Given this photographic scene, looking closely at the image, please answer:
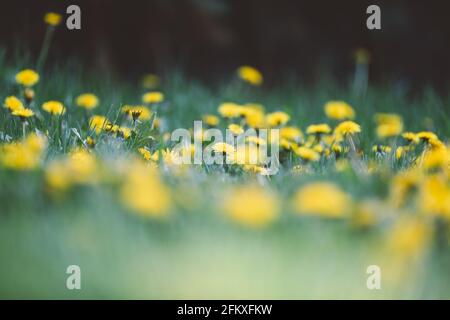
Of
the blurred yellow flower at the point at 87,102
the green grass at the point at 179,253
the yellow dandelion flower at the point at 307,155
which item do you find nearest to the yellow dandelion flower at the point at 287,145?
the yellow dandelion flower at the point at 307,155

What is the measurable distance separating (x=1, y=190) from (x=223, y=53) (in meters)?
3.19

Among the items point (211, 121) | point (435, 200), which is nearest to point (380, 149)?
point (211, 121)

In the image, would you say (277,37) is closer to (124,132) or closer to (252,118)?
(252,118)

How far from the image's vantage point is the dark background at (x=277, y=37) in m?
4.08

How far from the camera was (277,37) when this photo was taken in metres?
4.54

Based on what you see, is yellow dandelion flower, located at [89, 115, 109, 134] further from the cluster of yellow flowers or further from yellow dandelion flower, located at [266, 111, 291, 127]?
yellow dandelion flower, located at [266, 111, 291, 127]

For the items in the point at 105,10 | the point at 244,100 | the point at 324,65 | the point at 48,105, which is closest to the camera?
the point at 48,105

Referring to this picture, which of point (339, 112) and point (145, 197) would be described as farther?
point (339, 112)

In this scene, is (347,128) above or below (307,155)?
above

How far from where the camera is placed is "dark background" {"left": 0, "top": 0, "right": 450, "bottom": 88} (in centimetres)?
408

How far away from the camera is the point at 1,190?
1.39 metres

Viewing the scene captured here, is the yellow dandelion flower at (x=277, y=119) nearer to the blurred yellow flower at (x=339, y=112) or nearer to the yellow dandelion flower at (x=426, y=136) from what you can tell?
the blurred yellow flower at (x=339, y=112)

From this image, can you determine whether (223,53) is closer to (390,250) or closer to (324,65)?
(324,65)
